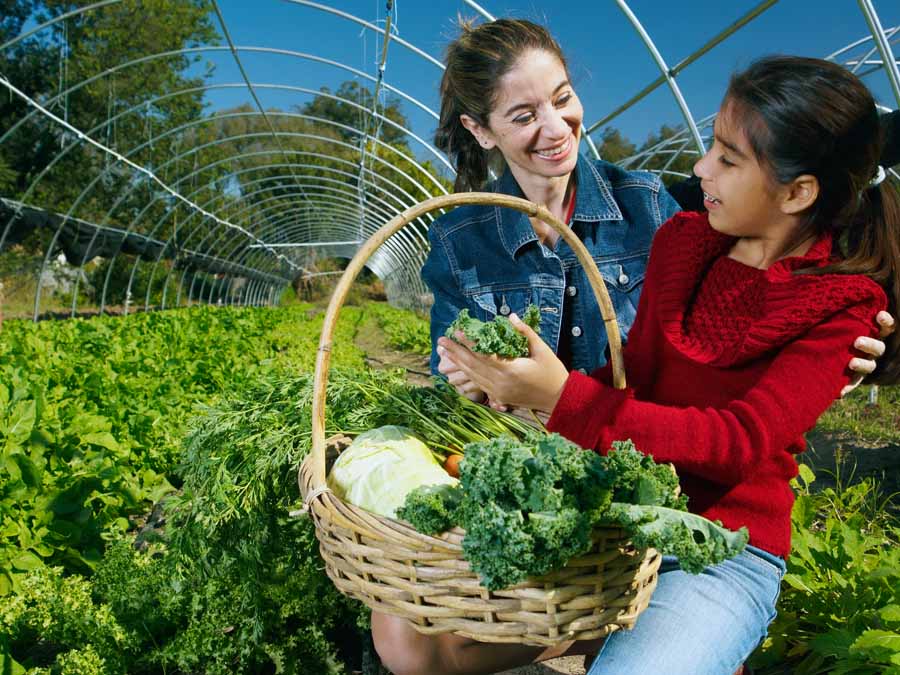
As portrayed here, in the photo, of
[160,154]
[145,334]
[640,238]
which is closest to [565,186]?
[640,238]

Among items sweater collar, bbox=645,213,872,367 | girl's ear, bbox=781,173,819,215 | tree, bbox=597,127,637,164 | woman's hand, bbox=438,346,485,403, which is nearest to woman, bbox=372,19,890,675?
woman's hand, bbox=438,346,485,403

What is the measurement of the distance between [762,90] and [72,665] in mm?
2506

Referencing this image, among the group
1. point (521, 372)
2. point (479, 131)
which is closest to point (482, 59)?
point (479, 131)

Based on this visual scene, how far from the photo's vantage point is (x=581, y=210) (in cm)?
255

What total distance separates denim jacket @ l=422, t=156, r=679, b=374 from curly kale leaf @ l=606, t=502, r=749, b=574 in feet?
4.37

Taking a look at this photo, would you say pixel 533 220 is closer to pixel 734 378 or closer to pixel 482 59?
pixel 482 59

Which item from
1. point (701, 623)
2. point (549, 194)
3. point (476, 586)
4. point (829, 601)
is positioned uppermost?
point (549, 194)

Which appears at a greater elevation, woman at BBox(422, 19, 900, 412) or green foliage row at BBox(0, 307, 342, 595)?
woman at BBox(422, 19, 900, 412)

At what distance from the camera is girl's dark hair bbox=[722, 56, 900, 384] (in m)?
1.58

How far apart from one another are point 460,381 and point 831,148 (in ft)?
3.78

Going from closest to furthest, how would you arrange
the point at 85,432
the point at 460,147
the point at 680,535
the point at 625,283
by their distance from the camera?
the point at 680,535 → the point at 625,283 → the point at 460,147 → the point at 85,432

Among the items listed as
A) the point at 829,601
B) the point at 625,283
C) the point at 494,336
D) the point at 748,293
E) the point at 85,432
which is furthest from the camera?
the point at 85,432

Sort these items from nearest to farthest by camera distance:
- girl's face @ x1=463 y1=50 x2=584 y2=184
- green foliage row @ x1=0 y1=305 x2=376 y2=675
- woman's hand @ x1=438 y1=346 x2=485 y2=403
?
woman's hand @ x1=438 y1=346 x2=485 y2=403
green foliage row @ x1=0 y1=305 x2=376 y2=675
girl's face @ x1=463 y1=50 x2=584 y2=184

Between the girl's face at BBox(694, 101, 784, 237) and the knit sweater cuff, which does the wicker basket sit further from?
the girl's face at BBox(694, 101, 784, 237)
